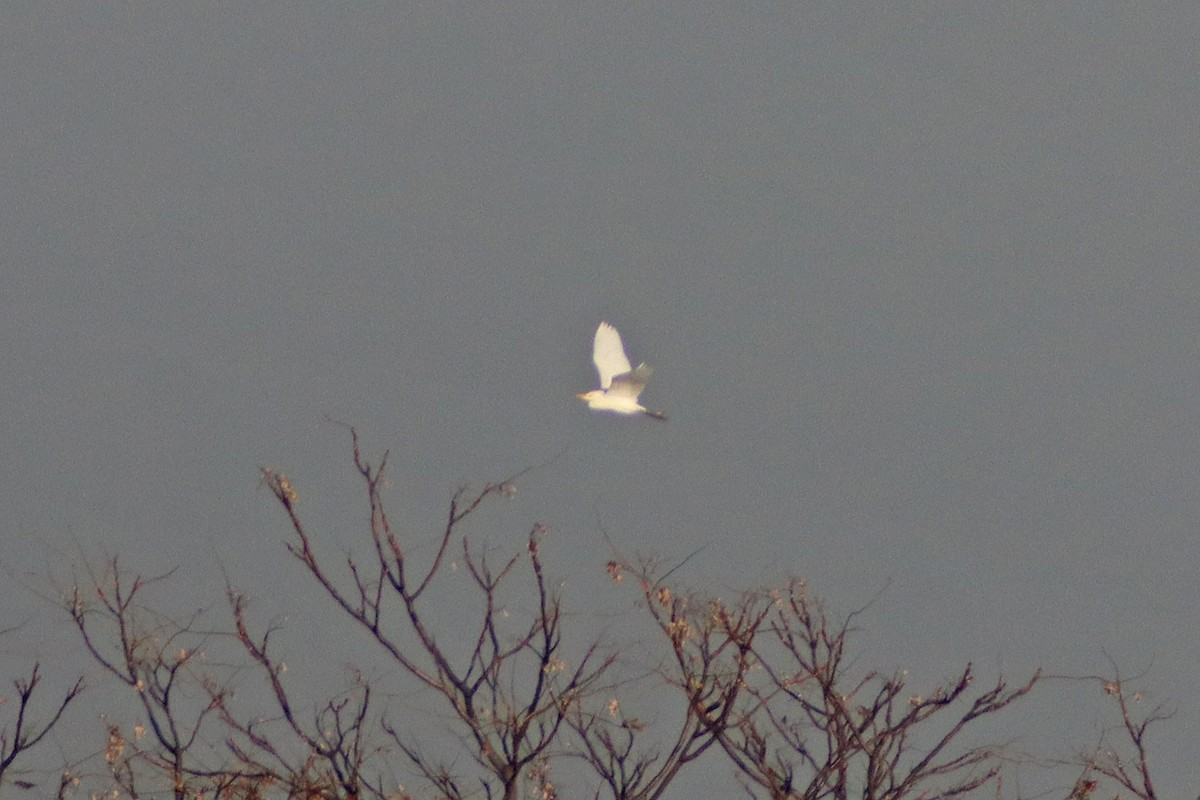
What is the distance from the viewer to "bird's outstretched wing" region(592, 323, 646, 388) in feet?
36.6

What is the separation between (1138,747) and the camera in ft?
26.2

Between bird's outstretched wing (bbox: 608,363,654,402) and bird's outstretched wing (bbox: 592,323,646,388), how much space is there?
0.89 m

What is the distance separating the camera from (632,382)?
9.98 meters

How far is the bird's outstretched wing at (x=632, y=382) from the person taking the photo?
9.84 meters

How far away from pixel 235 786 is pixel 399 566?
1.52 m

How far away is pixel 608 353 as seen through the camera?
1128 cm

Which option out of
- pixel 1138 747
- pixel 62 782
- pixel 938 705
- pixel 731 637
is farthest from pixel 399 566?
pixel 1138 747

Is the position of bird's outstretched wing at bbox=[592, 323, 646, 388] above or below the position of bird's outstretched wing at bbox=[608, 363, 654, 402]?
above

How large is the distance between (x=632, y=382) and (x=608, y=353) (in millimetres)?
1342

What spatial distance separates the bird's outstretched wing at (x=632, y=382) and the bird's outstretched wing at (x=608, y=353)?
893 millimetres

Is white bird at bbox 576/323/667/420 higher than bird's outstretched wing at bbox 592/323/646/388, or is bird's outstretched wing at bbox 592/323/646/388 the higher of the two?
bird's outstretched wing at bbox 592/323/646/388

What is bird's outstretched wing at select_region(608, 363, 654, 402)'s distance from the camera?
9.84m

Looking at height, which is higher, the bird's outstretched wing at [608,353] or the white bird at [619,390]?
the bird's outstretched wing at [608,353]

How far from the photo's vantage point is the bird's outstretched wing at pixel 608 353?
36.6 ft
